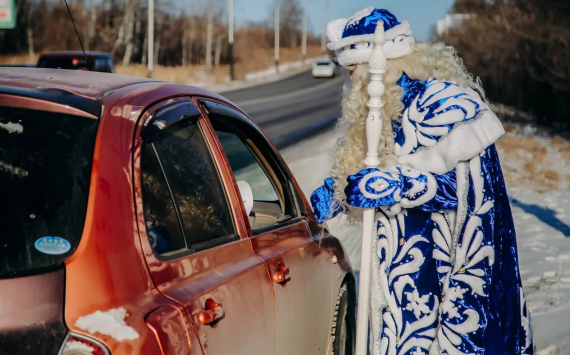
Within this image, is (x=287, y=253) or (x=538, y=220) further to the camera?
(x=538, y=220)

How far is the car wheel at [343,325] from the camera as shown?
11.1 ft

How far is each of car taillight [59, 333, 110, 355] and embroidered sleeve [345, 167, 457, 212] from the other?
115cm

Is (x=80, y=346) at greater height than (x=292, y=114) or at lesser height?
greater

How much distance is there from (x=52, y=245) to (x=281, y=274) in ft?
3.45

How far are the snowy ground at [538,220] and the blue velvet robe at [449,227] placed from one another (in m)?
0.95

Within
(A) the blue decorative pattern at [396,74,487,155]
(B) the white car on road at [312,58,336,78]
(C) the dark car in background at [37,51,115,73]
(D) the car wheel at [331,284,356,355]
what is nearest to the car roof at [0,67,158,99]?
(A) the blue decorative pattern at [396,74,487,155]

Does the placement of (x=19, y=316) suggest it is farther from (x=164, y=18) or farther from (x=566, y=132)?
(x=164, y=18)

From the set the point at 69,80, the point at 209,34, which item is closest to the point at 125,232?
the point at 69,80

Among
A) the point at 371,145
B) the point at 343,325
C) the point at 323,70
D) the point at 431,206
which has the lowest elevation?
the point at 323,70

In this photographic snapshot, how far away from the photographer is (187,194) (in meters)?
2.30

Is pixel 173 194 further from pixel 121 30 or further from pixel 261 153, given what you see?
pixel 121 30

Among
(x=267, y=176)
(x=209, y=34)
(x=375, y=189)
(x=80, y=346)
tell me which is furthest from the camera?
(x=209, y=34)

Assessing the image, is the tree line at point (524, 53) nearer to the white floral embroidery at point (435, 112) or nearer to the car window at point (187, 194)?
the white floral embroidery at point (435, 112)

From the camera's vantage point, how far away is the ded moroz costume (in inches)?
101
